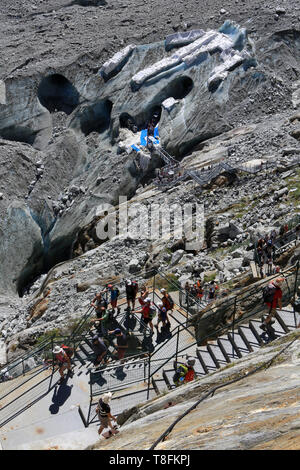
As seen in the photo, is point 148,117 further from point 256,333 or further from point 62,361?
point 256,333

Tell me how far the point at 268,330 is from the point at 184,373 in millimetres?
2113

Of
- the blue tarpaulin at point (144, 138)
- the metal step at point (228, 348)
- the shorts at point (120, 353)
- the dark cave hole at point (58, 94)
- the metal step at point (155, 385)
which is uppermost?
the dark cave hole at point (58, 94)

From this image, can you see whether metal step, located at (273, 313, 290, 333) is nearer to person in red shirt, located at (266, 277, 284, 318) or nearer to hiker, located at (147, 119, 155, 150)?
person in red shirt, located at (266, 277, 284, 318)

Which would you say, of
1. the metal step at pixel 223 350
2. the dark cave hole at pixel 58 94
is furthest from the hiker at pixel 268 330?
the dark cave hole at pixel 58 94

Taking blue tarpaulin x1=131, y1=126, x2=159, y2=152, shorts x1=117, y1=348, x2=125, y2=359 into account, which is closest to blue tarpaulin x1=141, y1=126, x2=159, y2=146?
blue tarpaulin x1=131, y1=126, x2=159, y2=152

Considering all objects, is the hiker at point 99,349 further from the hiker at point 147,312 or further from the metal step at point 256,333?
the metal step at point 256,333

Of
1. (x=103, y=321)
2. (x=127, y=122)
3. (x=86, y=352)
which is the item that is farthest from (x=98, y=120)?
(x=86, y=352)

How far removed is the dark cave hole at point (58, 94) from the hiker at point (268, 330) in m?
32.4

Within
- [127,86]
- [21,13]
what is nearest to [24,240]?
[127,86]

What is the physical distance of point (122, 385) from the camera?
11.9 meters

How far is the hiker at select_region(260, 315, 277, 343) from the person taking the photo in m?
11.2

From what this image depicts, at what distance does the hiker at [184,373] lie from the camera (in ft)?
35.9
